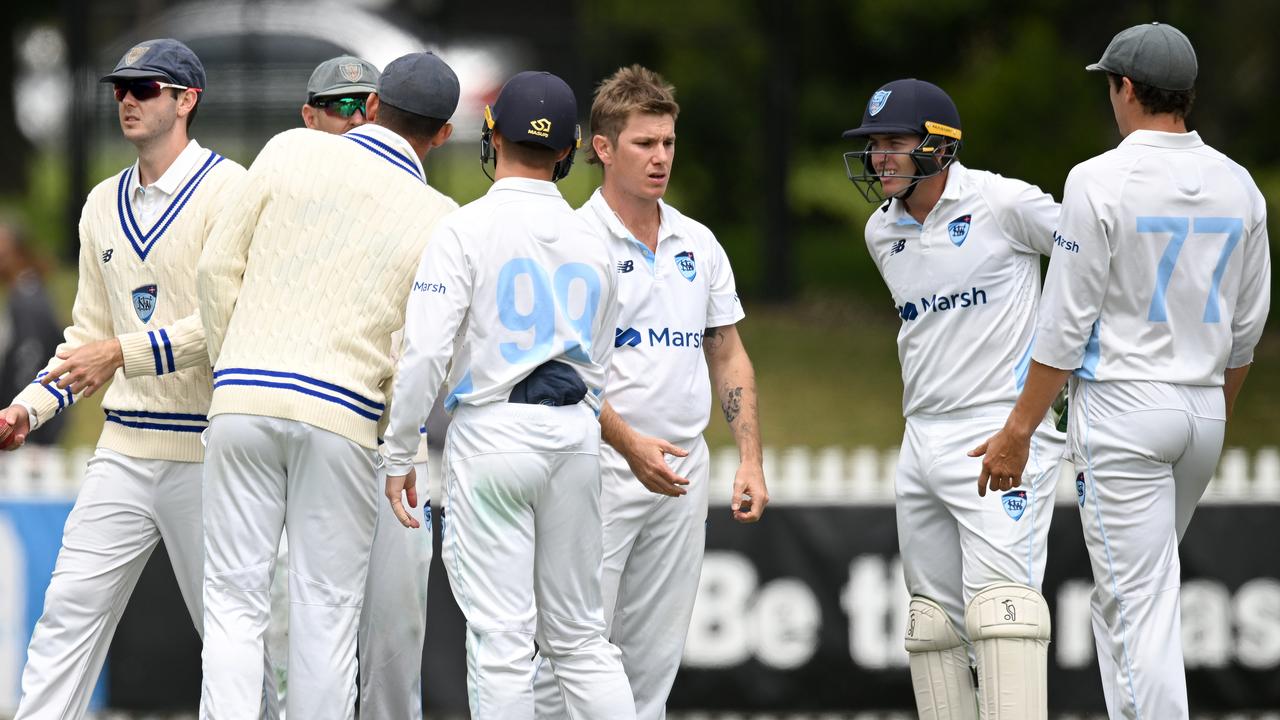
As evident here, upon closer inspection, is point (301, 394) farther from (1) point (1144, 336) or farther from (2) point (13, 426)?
(1) point (1144, 336)

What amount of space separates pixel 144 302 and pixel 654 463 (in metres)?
1.78

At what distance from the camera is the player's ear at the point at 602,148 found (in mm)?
5776

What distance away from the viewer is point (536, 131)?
511cm

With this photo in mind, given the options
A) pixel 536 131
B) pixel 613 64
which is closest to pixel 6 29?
pixel 613 64

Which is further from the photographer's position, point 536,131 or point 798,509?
point 798,509

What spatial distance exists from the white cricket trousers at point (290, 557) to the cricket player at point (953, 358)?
1906 mm

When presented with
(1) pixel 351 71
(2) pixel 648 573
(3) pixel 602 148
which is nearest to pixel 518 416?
(2) pixel 648 573

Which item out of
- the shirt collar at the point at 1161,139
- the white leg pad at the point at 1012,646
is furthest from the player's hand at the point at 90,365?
the shirt collar at the point at 1161,139

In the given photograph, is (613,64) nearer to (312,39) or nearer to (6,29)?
(312,39)

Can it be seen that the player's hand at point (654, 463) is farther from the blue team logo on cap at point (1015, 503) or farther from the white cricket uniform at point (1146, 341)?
the white cricket uniform at point (1146, 341)

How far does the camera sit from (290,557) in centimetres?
517

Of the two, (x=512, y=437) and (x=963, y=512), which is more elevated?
(x=512, y=437)

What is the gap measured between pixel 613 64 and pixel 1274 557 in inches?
586

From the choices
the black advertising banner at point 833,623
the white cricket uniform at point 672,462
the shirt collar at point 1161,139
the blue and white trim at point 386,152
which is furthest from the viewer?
the black advertising banner at point 833,623
